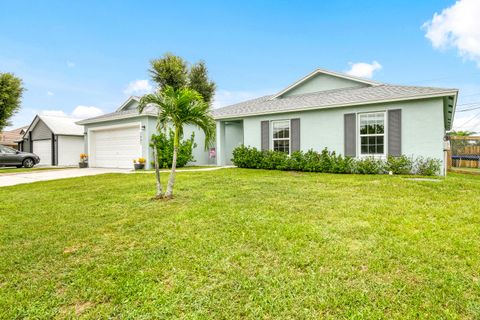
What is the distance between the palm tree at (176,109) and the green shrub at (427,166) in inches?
301

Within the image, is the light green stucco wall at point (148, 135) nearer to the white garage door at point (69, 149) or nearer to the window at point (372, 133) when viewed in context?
the white garage door at point (69, 149)

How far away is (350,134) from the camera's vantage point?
34.8 feet

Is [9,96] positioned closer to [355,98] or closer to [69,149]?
[69,149]

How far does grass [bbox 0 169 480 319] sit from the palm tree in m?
1.62

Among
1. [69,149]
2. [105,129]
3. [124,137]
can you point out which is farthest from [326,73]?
[69,149]

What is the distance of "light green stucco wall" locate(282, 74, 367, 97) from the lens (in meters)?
13.9

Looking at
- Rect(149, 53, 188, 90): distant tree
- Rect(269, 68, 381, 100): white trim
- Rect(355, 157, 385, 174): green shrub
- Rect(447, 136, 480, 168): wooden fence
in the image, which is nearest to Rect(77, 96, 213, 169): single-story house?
Rect(269, 68, 381, 100): white trim

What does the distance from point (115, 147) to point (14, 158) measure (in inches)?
298

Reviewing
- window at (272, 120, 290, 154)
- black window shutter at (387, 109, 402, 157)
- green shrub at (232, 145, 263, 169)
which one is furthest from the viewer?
green shrub at (232, 145, 263, 169)

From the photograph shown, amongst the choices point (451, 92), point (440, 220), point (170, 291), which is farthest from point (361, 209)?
point (451, 92)

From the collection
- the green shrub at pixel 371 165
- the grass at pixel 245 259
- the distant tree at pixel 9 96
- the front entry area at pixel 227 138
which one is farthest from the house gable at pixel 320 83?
the distant tree at pixel 9 96

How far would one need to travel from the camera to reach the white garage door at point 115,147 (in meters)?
14.6

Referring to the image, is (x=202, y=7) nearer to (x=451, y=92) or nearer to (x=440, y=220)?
(x=451, y=92)

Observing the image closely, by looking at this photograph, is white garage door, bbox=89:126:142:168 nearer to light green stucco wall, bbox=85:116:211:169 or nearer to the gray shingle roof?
light green stucco wall, bbox=85:116:211:169
